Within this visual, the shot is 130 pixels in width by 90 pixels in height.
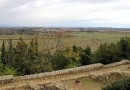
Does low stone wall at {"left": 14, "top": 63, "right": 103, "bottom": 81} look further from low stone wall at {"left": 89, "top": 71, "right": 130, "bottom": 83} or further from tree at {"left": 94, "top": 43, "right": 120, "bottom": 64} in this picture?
tree at {"left": 94, "top": 43, "right": 120, "bottom": 64}

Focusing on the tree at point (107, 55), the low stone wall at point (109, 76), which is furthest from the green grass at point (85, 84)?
the tree at point (107, 55)

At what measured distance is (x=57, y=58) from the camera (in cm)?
4016

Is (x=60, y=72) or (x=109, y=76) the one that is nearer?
(x=109, y=76)

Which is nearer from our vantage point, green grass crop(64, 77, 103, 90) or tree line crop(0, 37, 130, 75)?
green grass crop(64, 77, 103, 90)

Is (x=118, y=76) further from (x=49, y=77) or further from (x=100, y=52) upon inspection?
(x=100, y=52)

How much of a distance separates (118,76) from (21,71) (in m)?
25.1

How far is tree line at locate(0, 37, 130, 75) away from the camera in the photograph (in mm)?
39688

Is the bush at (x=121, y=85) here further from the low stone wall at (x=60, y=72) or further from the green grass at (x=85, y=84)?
the low stone wall at (x=60, y=72)

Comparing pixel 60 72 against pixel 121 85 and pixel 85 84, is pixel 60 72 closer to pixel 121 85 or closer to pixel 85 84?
pixel 85 84

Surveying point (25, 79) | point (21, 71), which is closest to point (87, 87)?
point (25, 79)

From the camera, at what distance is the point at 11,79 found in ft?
67.2

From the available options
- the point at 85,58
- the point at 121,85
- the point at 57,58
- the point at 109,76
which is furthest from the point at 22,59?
the point at 121,85

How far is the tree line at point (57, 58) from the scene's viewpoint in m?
39.7

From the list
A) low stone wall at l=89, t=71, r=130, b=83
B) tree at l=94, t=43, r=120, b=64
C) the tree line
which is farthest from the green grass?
tree at l=94, t=43, r=120, b=64
